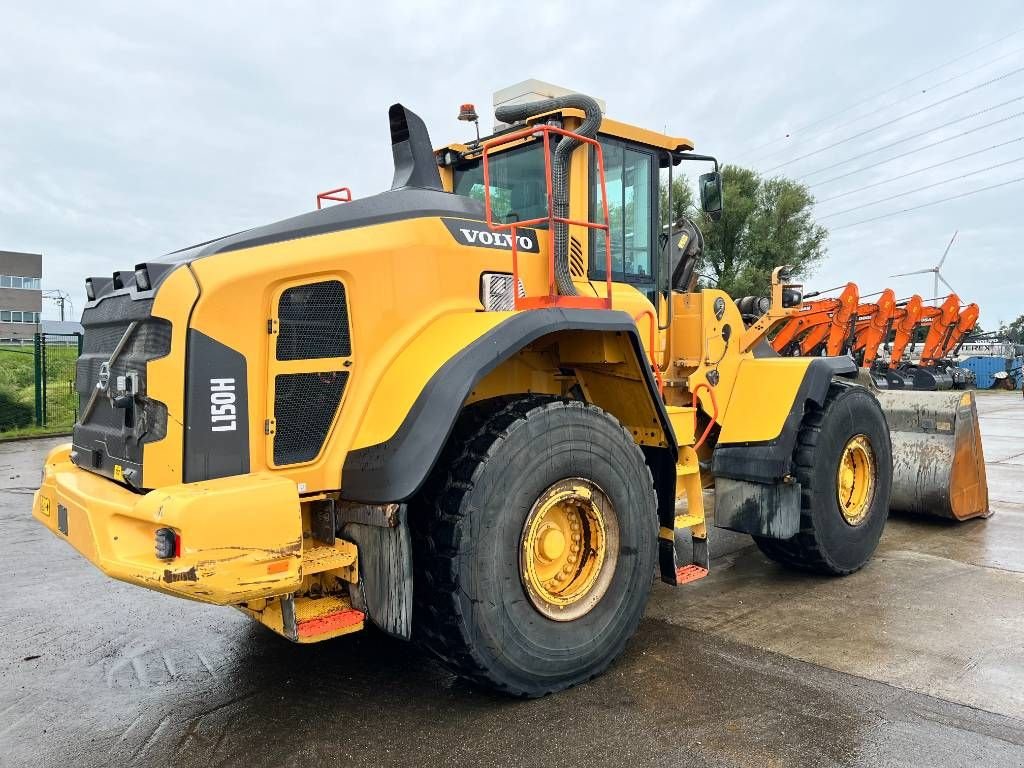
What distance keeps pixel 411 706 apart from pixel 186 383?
66.2 inches

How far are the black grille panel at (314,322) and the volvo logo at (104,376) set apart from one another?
0.78 meters

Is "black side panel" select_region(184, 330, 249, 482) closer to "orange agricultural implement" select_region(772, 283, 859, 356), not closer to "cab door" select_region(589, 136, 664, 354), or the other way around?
"cab door" select_region(589, 136, 664, 354)

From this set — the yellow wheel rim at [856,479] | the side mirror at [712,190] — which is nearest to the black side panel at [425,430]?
the side mirror at [712,190]

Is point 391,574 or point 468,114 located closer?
point 391,574

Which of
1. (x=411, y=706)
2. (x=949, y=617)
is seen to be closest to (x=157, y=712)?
(x=411, y=706)

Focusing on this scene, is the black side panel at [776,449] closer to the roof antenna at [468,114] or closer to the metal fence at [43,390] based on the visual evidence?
the roof antenna at [468,114]

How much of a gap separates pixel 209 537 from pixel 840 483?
4.35 m

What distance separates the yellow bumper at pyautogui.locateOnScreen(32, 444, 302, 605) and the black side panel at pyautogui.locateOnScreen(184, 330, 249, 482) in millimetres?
74

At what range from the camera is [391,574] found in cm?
302

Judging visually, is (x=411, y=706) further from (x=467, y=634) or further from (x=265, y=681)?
(x=265, y=681)

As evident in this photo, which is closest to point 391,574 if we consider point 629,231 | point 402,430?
point 402,430

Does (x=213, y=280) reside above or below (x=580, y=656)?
above

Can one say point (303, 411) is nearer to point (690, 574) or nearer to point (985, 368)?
point (690, 574)

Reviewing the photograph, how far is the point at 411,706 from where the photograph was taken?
11.0 feet
